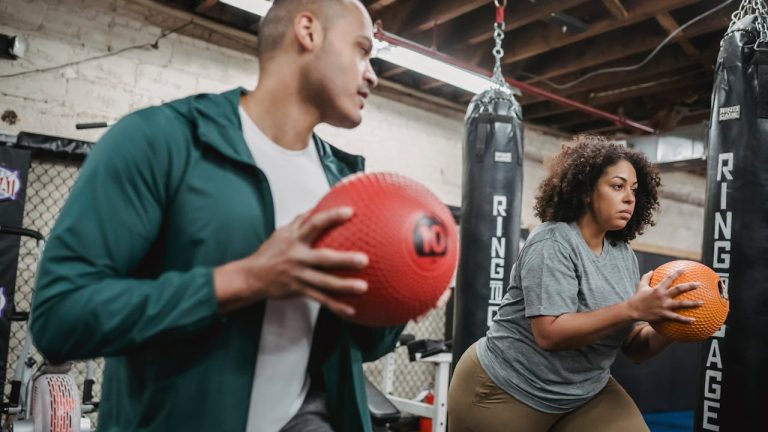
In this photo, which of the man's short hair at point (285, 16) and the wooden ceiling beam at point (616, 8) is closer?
the man's short hair at point (285, 16)

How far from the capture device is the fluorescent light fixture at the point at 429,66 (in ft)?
15.7

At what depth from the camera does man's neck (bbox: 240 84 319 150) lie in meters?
1.28

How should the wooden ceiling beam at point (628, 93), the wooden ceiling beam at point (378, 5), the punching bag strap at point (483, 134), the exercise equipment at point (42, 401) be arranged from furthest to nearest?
1. the wooden ceiling beam at point (628, 93)
2. the wooden ceiling beam at point (378, 5)
3. the punching bag strap at point (483, 134)
4. the exercise equipment at point (42, 401)

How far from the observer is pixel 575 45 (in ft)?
20.2

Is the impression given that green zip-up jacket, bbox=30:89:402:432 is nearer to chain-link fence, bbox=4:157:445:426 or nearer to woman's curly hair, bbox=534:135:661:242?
woman's curly hair, bbox=534:135:661:242

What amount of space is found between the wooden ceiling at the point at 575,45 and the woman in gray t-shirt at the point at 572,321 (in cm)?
294

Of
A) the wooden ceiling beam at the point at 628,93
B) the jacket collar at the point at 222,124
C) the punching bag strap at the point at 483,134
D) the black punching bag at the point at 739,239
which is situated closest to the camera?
the jacket collar at the point at 222,124

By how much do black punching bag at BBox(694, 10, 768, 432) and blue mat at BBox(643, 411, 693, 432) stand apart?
12.0 ft

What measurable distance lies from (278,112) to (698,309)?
176cm

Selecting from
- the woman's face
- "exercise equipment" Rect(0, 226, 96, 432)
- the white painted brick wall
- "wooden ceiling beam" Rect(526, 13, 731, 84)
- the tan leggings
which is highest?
"wooden ceiling beam" Rect(526, 13, 731, 84)

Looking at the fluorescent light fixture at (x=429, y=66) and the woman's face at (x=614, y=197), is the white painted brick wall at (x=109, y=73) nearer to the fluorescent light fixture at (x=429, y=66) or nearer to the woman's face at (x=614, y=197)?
the fluorescent light fixture at (x=429, y=66)

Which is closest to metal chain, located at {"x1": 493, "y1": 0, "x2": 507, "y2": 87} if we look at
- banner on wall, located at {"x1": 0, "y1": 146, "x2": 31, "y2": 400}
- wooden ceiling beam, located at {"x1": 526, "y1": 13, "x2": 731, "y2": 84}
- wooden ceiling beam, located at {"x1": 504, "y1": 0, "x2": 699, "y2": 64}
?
wooden ceiling beam, located at {"x1": 504, "y1": 0, "x2": 699, "y2": 64}

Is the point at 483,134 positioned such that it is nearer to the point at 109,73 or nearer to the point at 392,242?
the point at 109,73

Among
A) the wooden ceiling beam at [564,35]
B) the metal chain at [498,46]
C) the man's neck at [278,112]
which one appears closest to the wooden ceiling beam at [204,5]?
the metal chain at [498,46]
